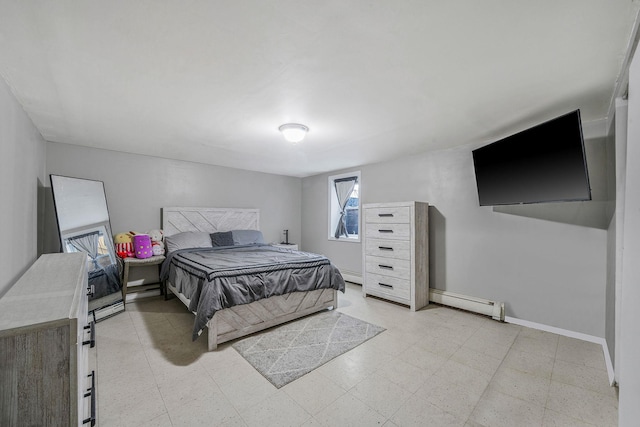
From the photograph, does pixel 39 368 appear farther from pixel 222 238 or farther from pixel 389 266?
pixel 222 238

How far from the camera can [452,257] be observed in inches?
148

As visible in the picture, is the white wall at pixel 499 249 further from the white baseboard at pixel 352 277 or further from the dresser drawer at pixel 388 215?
the white baseboard at pixel 352 277

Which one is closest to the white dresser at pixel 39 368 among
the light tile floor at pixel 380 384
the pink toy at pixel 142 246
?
the light tile floor at pixel 380 384

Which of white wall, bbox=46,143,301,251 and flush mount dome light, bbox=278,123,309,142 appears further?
white wall, bbox=46,143,301,251

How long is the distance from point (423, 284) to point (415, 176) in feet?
5.34

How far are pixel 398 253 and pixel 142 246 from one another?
3.57 m

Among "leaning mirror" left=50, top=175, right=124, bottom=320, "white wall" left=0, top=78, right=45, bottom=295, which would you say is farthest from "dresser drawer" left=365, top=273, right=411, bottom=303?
"white wall" left=0, top=78, right=45, bottom=295

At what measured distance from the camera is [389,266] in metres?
3.92

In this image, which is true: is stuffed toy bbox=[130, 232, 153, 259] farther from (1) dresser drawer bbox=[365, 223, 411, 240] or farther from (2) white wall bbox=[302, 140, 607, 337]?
(2) white wall bbox=[302, 140, 607, 337]

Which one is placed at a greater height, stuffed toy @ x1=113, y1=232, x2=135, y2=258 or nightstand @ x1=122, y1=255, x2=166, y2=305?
stuffed toy @ x1=113, y1=232, x2=135, y2=258

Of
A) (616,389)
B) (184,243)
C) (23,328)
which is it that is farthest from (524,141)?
(184,243)

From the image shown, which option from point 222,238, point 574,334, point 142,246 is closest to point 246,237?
point 222,238

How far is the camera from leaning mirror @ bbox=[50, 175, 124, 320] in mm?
3121

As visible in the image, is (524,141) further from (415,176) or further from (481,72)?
(415,176)
